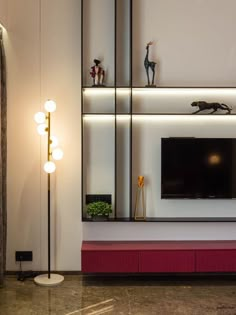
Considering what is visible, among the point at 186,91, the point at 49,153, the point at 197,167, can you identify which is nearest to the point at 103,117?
the point at 49,153

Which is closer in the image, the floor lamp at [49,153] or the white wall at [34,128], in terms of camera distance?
the floor lamp at [49,153]

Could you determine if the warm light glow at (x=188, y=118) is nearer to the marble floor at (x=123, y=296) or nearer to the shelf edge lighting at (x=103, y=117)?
the shelf edge lighting at (x=103, y=117)

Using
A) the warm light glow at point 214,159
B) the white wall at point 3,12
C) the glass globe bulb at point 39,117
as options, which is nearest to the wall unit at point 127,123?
the warm light glow at point 214,159

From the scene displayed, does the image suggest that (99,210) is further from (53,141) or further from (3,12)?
(3,12)

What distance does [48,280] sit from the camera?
406 centimetres

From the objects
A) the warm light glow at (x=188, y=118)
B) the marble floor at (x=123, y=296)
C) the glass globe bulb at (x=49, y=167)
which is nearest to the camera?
the marble floor at (x=123, y=296)

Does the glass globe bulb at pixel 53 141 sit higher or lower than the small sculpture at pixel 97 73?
lower

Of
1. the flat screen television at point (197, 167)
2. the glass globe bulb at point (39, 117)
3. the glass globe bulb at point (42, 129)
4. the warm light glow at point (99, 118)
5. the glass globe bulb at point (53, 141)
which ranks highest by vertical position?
the warm light glow at point (99, 118)

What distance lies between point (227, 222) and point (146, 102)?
1.53m

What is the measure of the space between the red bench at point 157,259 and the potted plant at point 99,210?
0.29m

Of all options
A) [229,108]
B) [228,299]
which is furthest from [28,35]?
[228,299]

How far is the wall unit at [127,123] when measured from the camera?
4.28 m

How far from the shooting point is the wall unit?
4.28 metres

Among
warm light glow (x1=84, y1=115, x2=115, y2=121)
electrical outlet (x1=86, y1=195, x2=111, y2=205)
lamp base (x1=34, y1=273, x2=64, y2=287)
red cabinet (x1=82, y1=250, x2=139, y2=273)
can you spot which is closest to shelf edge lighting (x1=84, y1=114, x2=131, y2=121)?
warm light glow (x1=84, y1=115, x2=115, y2=121)
